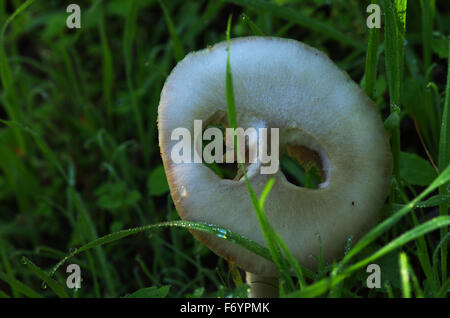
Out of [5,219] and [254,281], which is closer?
[254,281]

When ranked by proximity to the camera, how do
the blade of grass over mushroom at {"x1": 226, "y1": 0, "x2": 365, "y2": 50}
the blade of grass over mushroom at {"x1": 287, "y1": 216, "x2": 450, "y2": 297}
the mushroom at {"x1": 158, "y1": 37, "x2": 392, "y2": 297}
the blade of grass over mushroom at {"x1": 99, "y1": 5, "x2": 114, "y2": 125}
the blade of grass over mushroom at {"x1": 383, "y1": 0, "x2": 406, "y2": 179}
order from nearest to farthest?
the blade of grass over mushroom at {"x1": 287, "y1": 216, "x2": 450, "y2": 297}, the mushroom at {"x1": 158, "y1": 37, "x2": 392, "y2": 297}, the blade of grass over mushroom at {"x1": 383, "y1": 0, "x2": 406, "y2": 179}, the blade of grass over mushroom at {"x1": 226, "y1": 0, "x2": 365, "y2": 50}, the blade of grass over mushroom at {"x1": 99, "y1": 5, "x2": 114, "y2": 125}

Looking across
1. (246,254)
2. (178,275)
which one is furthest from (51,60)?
(246,254)

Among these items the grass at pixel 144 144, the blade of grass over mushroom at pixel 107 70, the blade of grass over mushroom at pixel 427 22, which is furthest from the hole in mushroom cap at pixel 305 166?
the blade of grass over mushroom at pixel 107 70

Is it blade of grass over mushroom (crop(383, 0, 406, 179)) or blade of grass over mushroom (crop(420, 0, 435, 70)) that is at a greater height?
blade of grass over mushroom (crop(420, 0, 435, 70))

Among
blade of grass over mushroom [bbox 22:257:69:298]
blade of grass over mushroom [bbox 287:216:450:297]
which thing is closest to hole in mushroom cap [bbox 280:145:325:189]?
blade of grass over mushroom [bbox 287:216:450:297]

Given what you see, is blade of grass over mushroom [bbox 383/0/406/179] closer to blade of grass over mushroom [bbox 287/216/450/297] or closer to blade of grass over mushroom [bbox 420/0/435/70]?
blade of grass over mushroom [bbox 420/0/435/70]

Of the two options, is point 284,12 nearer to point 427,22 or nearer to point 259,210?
point 427,22
